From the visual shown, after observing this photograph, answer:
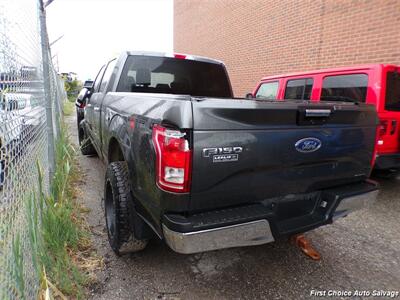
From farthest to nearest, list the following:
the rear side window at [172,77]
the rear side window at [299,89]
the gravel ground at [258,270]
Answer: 1. the rear side window at [299,89]
2. the rear side window at [172,77]
3. the gravel ground at [258,270]

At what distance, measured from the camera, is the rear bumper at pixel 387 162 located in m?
3.83

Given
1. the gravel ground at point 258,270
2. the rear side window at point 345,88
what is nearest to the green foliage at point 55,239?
the gravel ground at point 258,270

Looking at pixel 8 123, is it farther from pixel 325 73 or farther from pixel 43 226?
pixel 325 73

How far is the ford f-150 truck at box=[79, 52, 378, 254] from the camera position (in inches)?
66.7

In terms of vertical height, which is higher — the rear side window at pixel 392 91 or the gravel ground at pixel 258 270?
the rear side window at pixel 392 91

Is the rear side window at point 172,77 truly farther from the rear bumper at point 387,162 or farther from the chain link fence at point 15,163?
the rear bumper at point 387,162

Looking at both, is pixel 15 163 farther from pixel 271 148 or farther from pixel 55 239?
pixel 271 148

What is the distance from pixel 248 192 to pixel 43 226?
170cm

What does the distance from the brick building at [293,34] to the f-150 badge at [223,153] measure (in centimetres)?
511

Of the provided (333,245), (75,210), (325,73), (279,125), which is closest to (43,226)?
(75,210)

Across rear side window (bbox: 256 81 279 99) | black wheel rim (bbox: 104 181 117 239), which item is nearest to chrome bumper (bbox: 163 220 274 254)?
black wheel rim (bbox: 104 181 117 239)

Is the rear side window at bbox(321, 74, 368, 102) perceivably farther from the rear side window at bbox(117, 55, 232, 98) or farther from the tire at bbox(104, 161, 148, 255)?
the tire at bbox(104, 161, 148, 255)

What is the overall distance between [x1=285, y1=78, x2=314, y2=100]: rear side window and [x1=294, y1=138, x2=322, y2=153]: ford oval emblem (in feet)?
10.7

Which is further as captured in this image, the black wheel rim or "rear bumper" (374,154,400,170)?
"rear bumper" (374,154,400,170)
